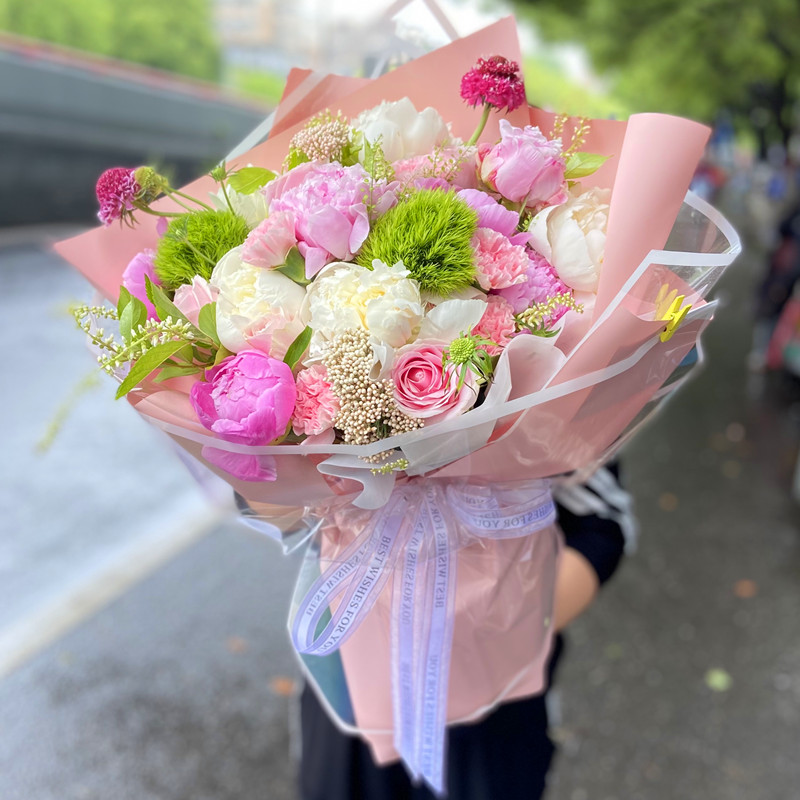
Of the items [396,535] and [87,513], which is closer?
[396,535]

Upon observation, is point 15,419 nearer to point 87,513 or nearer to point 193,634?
point 87,513

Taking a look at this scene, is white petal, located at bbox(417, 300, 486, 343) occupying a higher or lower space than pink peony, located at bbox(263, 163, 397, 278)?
lower

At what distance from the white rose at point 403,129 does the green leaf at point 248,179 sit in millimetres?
155

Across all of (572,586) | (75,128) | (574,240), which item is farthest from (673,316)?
(75,128)

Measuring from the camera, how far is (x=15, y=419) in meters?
4.31

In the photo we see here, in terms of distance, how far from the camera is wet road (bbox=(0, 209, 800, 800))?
2246 mm

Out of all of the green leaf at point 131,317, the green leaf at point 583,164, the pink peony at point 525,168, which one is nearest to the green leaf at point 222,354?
the green leaf at point 131,317

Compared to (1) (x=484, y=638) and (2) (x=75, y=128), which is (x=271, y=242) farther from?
(2) (x=75, y=128)

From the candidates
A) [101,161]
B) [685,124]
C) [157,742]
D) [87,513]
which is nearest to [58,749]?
[157,742]

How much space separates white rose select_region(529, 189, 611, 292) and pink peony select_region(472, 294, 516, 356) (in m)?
0.10

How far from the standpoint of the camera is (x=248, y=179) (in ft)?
2.95

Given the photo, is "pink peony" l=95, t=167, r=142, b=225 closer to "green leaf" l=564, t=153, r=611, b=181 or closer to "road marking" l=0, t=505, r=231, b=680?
"green leaf" l=564, t=153, r=611, b=181

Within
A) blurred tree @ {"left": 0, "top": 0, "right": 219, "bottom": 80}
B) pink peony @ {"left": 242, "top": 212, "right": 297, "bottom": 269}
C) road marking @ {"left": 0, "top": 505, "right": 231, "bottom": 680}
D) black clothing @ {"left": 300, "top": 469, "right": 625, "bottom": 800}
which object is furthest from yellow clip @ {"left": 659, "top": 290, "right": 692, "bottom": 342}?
blurred tree @ {"left": 0, "top": 0, "right": 219, "bottom": 80}

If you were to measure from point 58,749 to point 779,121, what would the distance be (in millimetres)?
17591
